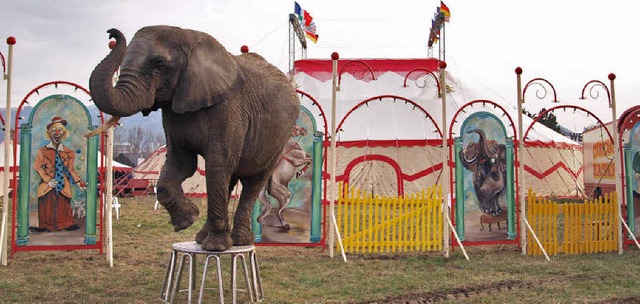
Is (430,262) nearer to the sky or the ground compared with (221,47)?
nearer to the ground

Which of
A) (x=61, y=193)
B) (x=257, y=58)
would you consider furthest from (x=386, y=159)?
(x=257, y=58)

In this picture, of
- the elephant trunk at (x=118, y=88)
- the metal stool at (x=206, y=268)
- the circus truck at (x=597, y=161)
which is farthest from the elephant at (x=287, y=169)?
the circus truck at (x=597, y=161)

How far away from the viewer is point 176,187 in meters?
4.51

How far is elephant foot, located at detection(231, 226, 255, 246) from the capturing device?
16.8 feet

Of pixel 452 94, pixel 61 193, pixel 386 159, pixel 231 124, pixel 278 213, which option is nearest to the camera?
pixel 231 124

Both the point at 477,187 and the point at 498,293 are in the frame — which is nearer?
the point at 498,293

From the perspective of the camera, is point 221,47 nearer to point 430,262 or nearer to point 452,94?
point 430,262

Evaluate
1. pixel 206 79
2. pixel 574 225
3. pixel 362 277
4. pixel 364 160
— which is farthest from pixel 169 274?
pixel 364 160

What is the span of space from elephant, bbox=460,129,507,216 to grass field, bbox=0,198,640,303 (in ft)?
2.43

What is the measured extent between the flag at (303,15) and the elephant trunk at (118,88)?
16.1 meters

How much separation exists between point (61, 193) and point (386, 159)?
9371mm

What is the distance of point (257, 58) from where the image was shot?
513 cm

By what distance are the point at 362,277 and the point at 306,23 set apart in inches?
579

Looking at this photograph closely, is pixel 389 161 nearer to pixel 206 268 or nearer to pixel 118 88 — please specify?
pixel 206 268
